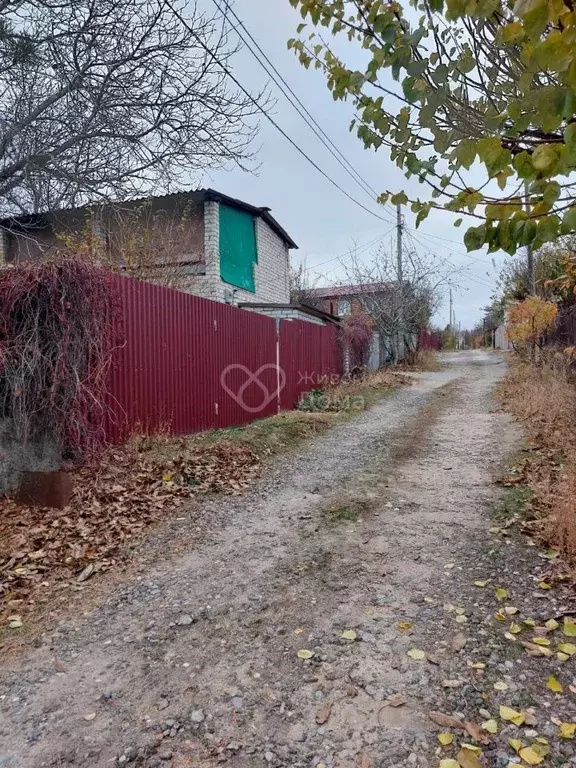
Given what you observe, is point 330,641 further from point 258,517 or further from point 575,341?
point 575,341

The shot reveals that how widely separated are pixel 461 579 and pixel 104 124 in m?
6.24

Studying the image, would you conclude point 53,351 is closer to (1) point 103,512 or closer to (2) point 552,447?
(1) point 103,512

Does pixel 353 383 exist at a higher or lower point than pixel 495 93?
lower

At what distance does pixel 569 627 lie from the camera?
2500 mm

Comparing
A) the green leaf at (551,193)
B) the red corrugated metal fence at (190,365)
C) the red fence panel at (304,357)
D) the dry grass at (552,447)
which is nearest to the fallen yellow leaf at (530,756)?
the dry grass at (552,447)

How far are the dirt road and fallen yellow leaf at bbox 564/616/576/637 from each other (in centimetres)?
29

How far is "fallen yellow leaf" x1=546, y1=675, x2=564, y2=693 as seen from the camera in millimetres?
2082

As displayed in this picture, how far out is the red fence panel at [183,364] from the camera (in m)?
5.46

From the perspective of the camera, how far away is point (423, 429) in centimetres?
790

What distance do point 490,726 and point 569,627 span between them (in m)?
0.92

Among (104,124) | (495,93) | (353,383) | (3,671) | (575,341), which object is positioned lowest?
(3,671)

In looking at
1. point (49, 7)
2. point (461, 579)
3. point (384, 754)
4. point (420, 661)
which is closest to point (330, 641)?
point (420, 661)

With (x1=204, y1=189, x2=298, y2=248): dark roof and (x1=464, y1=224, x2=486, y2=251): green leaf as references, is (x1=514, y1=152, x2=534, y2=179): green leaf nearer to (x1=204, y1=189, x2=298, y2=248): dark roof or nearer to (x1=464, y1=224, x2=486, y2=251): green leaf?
(x1=464, y1=224, x2=486, y2=251): green leaf

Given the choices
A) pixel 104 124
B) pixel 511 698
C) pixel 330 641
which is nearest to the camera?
pixel 511 698
